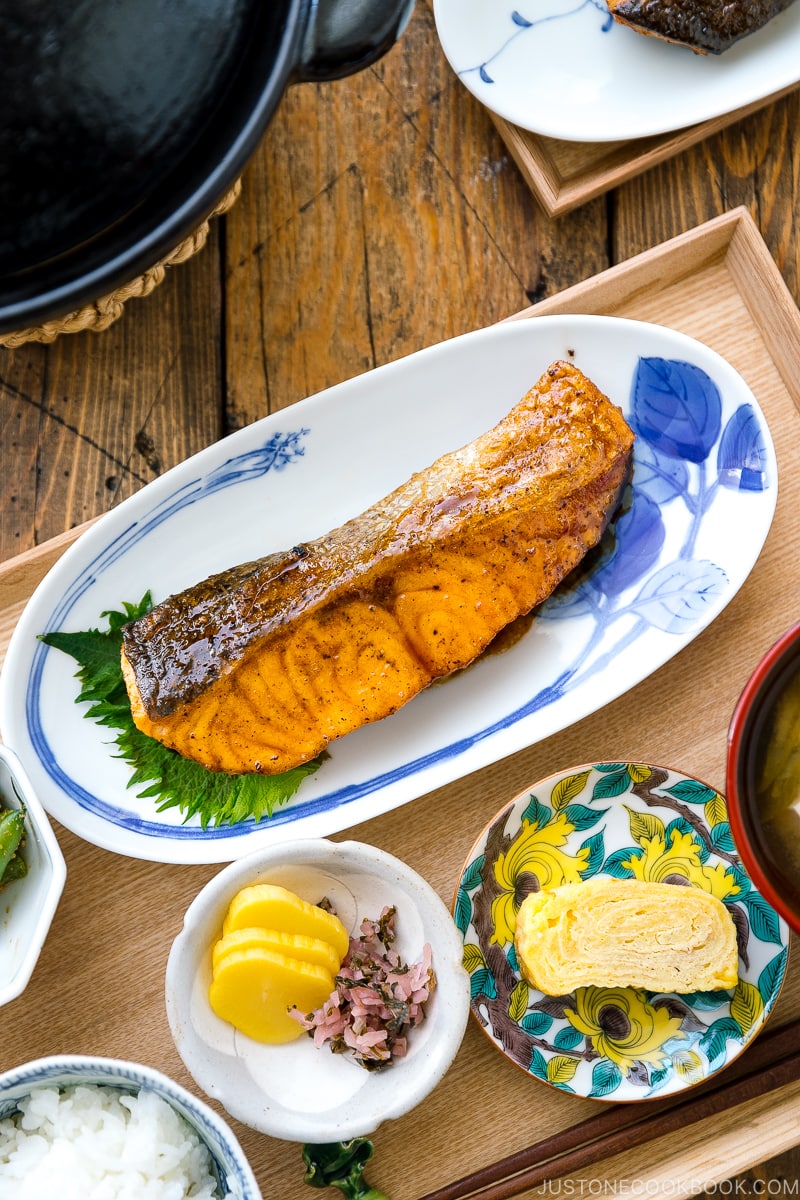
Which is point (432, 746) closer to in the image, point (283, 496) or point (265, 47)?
point (283, 496)

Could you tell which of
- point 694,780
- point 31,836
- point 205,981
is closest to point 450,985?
point 205,981

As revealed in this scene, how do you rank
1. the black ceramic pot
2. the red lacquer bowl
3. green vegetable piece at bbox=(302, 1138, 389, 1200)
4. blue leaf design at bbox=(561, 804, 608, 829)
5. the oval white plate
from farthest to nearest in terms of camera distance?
1. the oval white plate
2. blue leaf design at bbox=(561, 804, 608, 829)
3. green vegetable piece at bbox=(302, 1138, 389, 1200)
4. the red lacquer bowl
5. the black ceramic pot

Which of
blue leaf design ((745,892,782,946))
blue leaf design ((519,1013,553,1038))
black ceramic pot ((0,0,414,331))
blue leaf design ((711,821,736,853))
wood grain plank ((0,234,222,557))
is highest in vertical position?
black ceramic pot ((0,0,414,331))

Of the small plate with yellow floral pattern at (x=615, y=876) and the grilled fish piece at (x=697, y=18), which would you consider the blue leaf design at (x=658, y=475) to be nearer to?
the small plate with yellow floral pattern at (x=615, y=876)

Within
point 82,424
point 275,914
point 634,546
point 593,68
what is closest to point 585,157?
point 593,68

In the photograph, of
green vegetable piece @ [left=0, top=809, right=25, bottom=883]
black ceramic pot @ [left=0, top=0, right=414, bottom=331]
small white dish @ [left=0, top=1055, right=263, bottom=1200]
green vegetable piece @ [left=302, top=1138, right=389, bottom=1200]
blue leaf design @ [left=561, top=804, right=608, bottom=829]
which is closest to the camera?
black ceramic pot @ [left=0, top=0, right=414, bottom=331]

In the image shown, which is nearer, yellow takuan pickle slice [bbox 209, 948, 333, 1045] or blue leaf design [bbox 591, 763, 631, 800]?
yellow takuan pickle slice [bbox 209, 948, 333, 1045]

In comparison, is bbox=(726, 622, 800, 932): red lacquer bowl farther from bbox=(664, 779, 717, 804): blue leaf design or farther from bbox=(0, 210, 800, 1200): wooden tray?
bbox=(0, 210, 800, 1200): wooden tray

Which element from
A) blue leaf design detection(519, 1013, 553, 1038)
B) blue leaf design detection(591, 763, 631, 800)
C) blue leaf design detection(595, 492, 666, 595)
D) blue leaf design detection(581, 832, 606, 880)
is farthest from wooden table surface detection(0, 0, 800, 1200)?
blue leaf design detection(519, 1013, 553, 1038)
